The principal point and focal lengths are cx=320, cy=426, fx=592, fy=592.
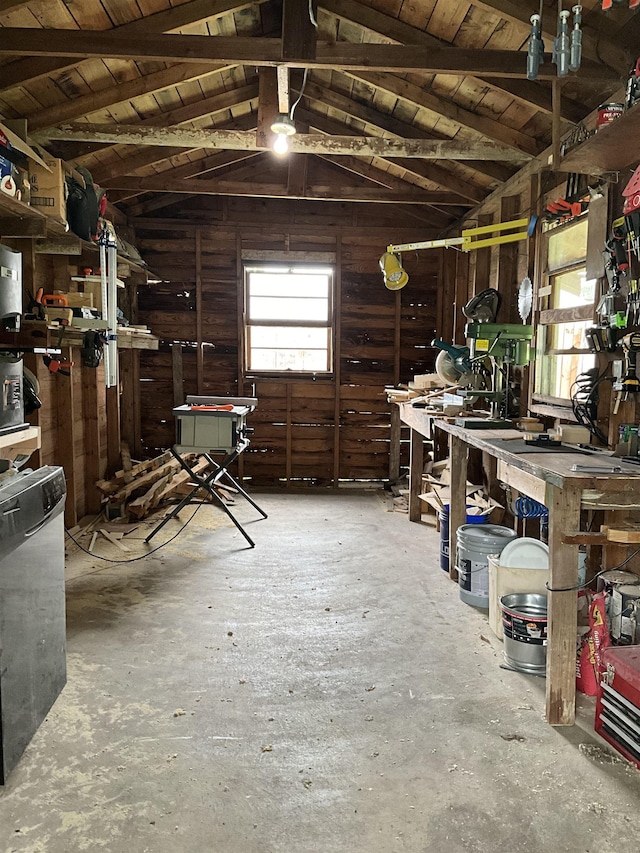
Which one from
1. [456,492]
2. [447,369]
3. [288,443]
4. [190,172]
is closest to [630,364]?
[456,492]

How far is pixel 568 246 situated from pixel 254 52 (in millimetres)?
2218

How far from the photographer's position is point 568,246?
381 cm

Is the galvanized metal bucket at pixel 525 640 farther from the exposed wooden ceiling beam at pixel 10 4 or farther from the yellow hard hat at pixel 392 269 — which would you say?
the exposed wooden ceiling beam at pixel 10 4

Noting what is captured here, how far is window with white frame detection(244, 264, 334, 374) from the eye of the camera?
6.70 meters

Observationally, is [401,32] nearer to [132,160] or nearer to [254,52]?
[254,52]

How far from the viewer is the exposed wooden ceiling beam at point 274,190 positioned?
5594 mm

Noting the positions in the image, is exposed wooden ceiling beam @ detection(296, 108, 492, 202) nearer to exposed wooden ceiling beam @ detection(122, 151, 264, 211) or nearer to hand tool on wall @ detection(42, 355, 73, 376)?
exposed wooden ceiling beam @ detection(122, 151, 264, 211)

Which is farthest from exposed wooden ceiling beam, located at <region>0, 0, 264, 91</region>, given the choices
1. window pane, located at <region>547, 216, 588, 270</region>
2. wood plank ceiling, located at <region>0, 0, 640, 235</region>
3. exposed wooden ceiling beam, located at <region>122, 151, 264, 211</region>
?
window pane, located at <region>547, 216, 588, 270</region>

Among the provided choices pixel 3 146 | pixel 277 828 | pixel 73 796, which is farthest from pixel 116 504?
pixel 277 828

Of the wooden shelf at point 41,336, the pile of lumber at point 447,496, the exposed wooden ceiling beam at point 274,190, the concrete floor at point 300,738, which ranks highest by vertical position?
the exposed wooden ceiling beam at point 274,190

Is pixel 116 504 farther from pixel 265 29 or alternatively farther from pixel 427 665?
pixel 265 29

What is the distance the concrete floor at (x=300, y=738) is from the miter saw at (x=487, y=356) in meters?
1.26

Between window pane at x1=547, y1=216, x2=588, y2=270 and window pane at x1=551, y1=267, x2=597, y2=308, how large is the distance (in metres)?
0.08

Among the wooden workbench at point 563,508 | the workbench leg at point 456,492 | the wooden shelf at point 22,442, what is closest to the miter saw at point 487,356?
the workbench leg at point 456,492
